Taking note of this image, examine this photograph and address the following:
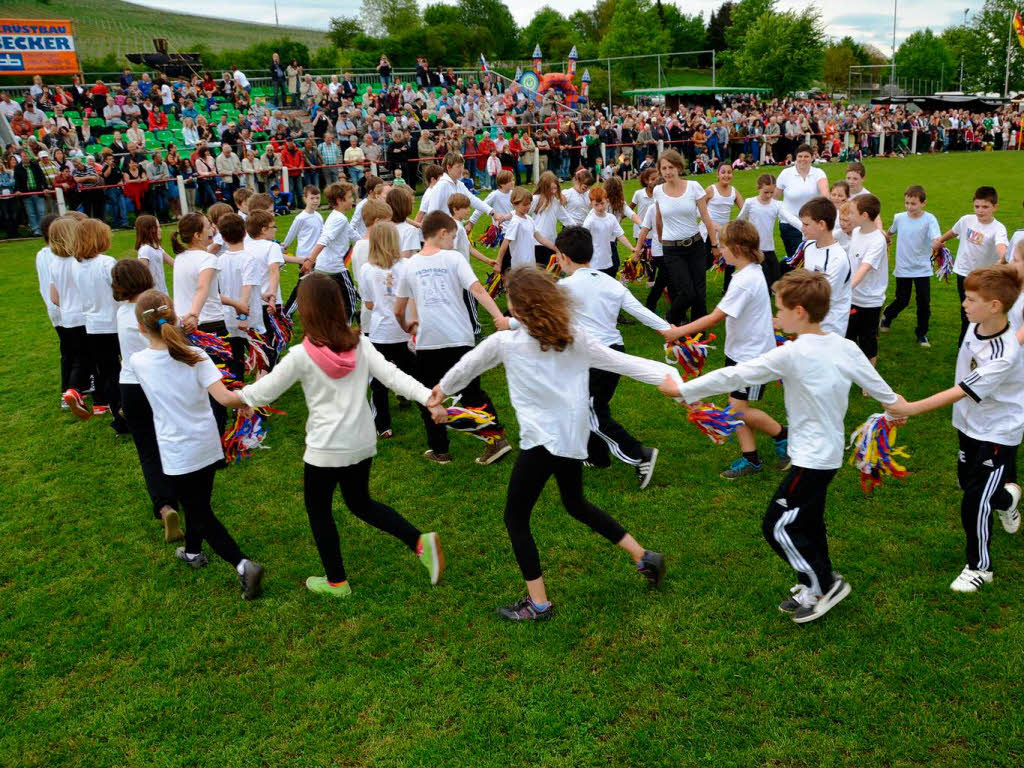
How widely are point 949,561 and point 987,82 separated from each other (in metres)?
98.9

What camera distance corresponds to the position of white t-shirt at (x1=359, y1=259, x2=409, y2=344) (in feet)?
21.4

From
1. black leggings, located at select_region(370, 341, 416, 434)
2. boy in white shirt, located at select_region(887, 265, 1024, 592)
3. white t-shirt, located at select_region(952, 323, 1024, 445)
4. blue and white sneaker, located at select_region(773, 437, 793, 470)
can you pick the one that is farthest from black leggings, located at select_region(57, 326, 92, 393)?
white t-shirt, located at select_region(952, 323, 1024, 445)

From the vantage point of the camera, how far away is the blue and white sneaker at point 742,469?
6.10 meters

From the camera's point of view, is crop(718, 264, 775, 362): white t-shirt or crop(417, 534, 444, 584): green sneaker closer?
crop(417, 534, 444, 584): green sneaker

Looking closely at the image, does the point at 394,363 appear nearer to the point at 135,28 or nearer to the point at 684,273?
the point at 684,273

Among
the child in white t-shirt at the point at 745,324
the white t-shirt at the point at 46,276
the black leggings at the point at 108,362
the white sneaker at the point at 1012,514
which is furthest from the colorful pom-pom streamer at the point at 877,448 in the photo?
the white t-shirt at the point at 46,276

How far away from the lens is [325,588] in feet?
15.7

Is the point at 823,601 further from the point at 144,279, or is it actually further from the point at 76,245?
the point at 76,245

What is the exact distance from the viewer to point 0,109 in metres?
21.6

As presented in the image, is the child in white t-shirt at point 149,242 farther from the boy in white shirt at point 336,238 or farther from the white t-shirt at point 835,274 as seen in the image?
the white t-shirt at point 835,274

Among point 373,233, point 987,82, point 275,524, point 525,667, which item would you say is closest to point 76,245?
point 373,233

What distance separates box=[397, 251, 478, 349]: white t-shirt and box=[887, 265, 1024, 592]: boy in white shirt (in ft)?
10.7

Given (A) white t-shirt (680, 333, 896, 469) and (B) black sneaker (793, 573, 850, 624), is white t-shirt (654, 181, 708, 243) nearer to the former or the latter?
(A) white t-shirt (680, 333, 896, 469)

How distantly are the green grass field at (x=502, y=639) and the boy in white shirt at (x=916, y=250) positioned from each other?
9.72ft
